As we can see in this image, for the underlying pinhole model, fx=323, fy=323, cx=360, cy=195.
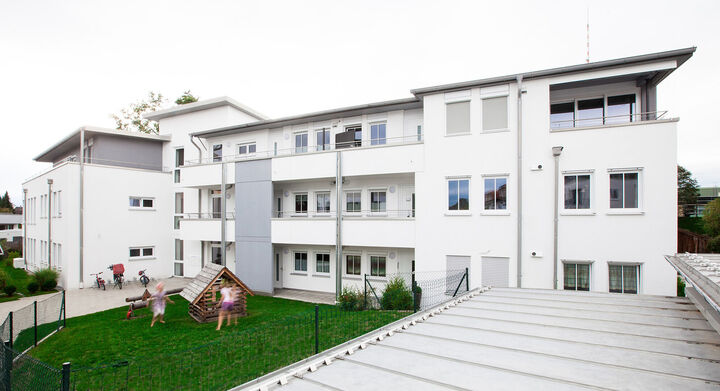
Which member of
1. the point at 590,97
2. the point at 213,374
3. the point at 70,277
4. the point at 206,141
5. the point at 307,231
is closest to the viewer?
the point at 213,374

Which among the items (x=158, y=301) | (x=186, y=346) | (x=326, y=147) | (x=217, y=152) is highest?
(x=217, y=152)

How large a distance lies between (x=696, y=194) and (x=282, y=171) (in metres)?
54.2

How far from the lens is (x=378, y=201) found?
16.7 m

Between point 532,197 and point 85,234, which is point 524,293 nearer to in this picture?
point 532,197

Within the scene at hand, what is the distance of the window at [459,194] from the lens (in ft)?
43.7

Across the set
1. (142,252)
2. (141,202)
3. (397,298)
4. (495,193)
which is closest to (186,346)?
Result: (397,298)

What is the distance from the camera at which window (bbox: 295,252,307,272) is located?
61.6 ft

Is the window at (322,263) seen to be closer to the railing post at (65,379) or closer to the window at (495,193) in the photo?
the window at (495,193)

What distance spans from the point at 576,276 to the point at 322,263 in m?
11.9

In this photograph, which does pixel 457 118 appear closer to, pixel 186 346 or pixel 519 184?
pixel 519 184

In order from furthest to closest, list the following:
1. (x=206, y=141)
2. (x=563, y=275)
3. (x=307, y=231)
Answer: (x=206, y=141) < (x=307, y=231) < (x=563, y=275)

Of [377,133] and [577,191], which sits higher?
[377,133]

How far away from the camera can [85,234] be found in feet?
64.0

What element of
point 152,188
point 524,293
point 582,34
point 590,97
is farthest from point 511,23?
point 152,188
